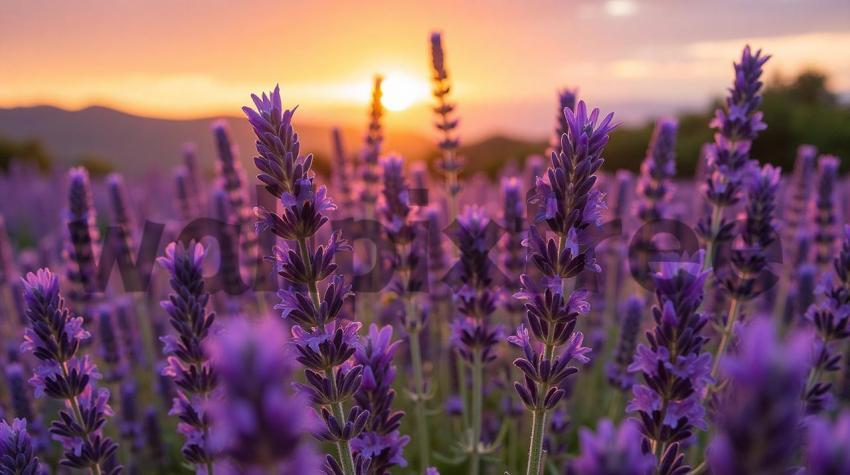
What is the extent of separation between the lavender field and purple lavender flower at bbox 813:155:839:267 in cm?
3

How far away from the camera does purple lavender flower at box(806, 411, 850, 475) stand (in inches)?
41.1

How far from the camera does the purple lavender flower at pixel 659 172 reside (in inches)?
199

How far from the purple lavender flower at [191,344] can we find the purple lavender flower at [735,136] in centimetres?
312

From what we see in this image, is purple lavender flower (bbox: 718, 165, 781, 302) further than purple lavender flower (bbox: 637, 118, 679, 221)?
No

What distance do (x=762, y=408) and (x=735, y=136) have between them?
3.30 meters

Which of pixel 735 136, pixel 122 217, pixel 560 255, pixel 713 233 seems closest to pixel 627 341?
pixel 713 233

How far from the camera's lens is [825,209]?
572 cm

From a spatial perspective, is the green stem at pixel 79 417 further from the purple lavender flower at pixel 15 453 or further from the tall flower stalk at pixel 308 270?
the tall flower stalk at pixel 308 270

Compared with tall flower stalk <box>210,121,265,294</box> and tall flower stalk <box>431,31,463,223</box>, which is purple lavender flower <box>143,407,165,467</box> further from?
tall flower stalk <box>431,31,463,223</box>

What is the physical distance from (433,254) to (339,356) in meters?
3.24

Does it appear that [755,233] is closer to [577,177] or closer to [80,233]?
[577,177]

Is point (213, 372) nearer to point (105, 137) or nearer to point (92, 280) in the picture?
point (92, 280)

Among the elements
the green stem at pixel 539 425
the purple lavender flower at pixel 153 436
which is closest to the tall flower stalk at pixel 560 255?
the green stem at pixel 539 425

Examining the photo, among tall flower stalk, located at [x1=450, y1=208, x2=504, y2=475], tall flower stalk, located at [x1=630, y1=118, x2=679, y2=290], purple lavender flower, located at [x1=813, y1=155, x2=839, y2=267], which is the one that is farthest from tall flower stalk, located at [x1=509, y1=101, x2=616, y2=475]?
purple lavender flower, located at [x1=813, y1=155, x2=839, y2=267]
